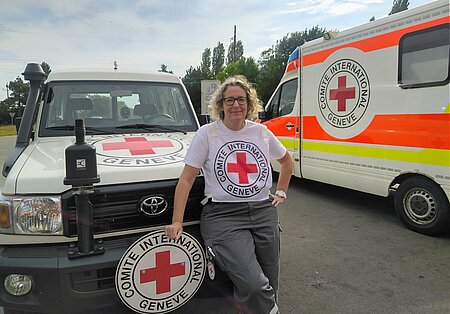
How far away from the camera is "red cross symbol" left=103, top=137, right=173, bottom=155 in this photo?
8.94ft

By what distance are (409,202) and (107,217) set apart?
13.6ft

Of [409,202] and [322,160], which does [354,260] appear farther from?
[322,160]

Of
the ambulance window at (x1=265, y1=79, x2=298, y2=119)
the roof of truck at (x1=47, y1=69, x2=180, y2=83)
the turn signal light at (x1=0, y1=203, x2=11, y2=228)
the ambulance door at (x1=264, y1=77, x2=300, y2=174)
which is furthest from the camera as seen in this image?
the ambulance window at (x1=265, y1=79, x2=298, y2=119)

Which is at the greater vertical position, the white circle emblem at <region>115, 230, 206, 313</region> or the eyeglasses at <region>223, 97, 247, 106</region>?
the eyeglasses at <region>223, 97, 247, 106</region>

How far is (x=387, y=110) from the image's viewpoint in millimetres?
4875

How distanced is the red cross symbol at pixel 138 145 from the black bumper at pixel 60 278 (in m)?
0.81

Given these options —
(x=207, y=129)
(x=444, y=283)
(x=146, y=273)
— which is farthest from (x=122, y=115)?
(x=444, y=283)

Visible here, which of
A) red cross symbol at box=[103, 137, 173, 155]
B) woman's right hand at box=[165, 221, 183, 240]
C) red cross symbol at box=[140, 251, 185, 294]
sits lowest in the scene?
red cross symbol at box=[140, 251, 185, 294]

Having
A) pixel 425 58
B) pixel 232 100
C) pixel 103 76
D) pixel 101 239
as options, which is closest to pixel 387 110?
pixel 425 58

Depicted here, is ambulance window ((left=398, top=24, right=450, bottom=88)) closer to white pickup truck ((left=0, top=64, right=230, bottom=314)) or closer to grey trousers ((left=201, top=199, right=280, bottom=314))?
grey trousers ((left=201, top=199, right=280, bottom=314))

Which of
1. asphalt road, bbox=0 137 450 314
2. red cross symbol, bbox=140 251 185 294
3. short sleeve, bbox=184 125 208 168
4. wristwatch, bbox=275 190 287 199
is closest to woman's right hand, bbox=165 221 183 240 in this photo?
red cross symbol, bbox=140 251 185 294

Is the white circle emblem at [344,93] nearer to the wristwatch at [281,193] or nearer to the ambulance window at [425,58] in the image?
the ambulance window at [425,58]

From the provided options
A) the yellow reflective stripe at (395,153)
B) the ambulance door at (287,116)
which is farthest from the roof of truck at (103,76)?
the ambulance door at (287,116)

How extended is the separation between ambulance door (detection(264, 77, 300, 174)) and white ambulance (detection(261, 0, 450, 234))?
1.00 feet
